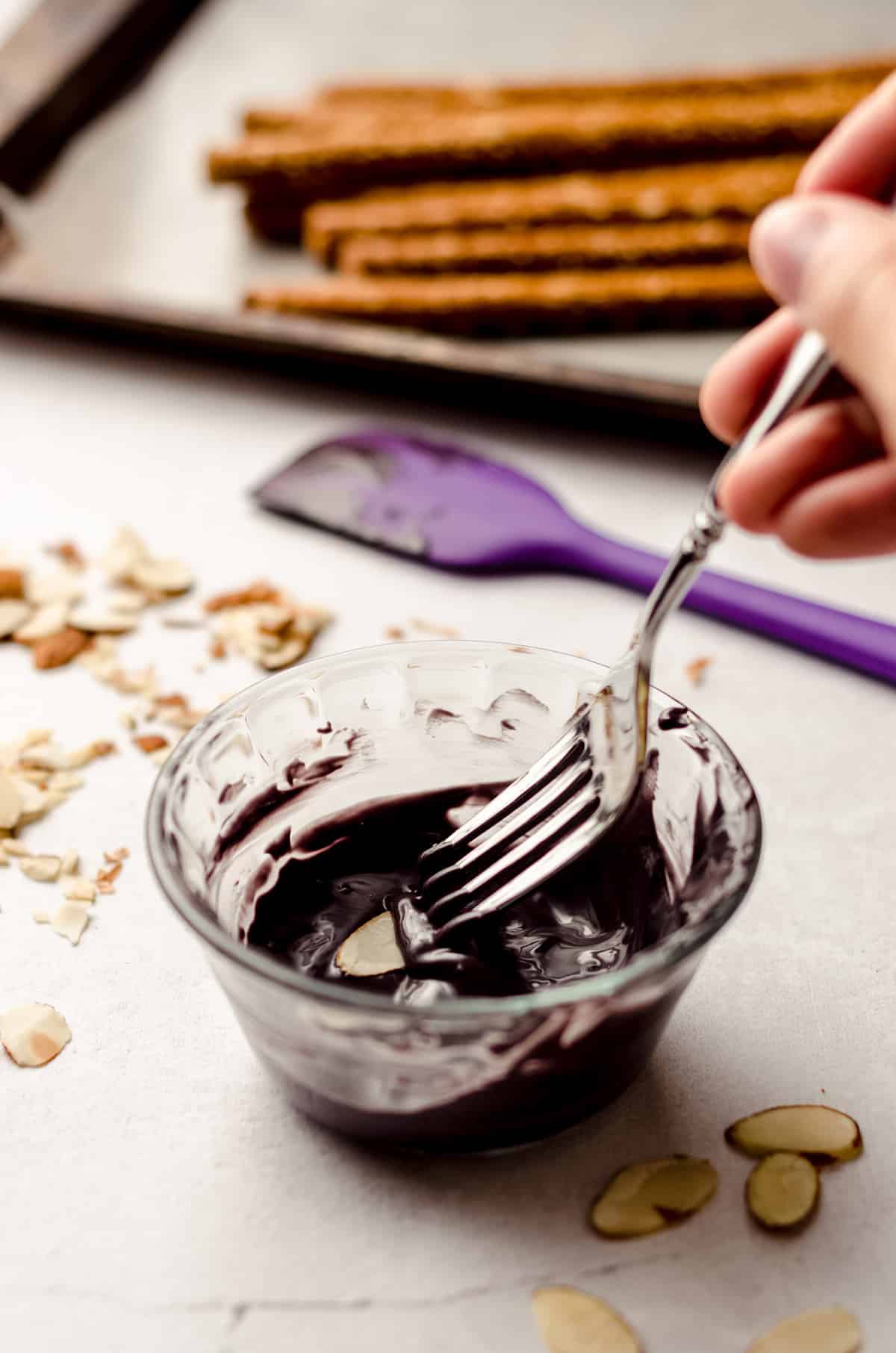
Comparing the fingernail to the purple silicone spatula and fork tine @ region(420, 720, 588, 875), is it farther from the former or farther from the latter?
the purple silicone spatula

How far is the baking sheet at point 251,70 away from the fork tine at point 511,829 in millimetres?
904

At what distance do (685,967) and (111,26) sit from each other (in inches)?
66.7

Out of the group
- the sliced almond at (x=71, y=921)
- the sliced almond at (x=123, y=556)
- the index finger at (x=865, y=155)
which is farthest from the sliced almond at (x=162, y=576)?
the index finger at (x=865, y=155)

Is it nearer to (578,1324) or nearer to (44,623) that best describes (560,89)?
(44,623)

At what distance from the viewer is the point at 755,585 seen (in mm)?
950

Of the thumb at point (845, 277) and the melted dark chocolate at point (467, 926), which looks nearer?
the thumb at point (845, 277)

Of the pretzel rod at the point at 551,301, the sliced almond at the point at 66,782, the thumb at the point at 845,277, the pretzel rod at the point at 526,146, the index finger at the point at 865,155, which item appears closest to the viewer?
the thumb at the point at 845,277

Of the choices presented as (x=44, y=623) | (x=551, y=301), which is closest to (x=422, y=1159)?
(x=44, y=623)

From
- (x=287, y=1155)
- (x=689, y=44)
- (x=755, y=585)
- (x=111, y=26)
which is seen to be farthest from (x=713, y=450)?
(x=111, y=26)

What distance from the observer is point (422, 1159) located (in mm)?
575

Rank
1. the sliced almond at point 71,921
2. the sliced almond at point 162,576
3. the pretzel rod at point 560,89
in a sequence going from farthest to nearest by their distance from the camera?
the pretzel rod at point 560,89
the sliced almond at point 162,576
the sliced almond at point 71,921

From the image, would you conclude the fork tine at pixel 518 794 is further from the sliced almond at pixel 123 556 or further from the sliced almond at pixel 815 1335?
the sliced almond at pixel 123 556

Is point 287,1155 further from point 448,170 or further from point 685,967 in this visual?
point 448,170

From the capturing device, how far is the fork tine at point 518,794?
640mm
